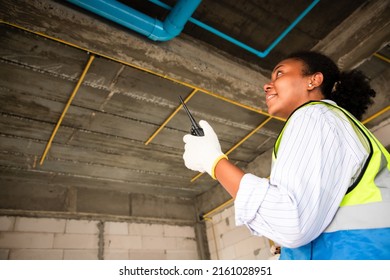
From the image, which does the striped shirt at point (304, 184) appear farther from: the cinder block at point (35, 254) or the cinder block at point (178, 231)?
the cinder block at point (178, 231)

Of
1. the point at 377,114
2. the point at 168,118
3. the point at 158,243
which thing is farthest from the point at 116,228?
the point at 377,114

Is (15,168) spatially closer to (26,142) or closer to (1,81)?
(26,142)

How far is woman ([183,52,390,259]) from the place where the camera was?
0.63 metres

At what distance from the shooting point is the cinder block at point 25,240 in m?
4.00

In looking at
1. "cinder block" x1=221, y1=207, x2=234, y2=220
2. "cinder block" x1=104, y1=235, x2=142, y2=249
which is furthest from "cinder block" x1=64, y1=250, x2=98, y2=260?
"cinder block" x1=221, y1=207, x2=234, y2=220

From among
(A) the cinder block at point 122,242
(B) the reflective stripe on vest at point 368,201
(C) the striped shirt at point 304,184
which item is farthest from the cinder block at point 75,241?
(B) the reflective stripe on vest at point 368,201

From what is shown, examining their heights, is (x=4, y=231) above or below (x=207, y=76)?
below

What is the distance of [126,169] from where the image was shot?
466cm

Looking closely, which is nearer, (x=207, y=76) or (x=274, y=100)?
(x=274, y=100)

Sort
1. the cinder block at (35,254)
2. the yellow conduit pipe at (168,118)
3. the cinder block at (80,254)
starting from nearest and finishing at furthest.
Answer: the yellow conduit pipe at (168,118)
the cinder block at (35,254)
the cinder block at (80,254)

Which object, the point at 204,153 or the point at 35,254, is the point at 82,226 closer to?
the point at 35,254

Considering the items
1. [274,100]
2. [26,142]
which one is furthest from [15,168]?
[274,100]

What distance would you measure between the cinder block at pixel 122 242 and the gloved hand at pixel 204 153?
429 cm

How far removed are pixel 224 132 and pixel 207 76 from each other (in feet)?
4.15
